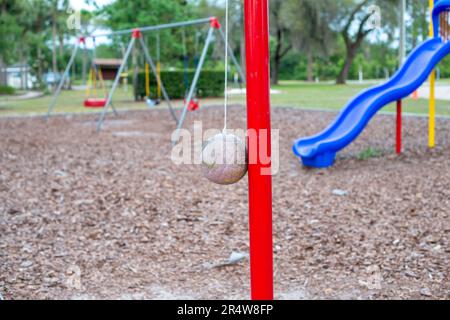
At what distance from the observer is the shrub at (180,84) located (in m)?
22.0

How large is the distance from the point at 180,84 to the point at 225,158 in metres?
20.7

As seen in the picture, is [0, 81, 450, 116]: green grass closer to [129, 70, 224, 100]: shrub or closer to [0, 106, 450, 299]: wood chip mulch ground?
[129, 70, 224, 100]: shrub

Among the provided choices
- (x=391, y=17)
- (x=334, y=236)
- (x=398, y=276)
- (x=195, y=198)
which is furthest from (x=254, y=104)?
(x=391, y=17)

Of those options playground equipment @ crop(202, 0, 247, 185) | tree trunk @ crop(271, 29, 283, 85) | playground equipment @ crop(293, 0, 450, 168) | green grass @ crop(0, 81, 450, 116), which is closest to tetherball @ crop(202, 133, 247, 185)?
playground equipment @ crop(202, 0, 247, 185)

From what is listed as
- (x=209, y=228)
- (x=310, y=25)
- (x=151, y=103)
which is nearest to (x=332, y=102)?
(x=151, y=103)

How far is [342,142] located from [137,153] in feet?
10.9

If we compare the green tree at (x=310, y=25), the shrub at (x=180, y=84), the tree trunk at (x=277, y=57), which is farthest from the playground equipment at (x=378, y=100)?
the tree trunk at (x=277, y=57)

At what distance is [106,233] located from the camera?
478 cm

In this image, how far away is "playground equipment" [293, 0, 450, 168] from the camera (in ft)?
23.4

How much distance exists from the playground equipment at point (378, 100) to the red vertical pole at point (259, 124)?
4.93 meters

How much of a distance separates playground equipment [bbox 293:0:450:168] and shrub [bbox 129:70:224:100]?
48.3 ft

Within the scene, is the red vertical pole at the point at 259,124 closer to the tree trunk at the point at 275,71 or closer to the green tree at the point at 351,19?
the green tree at the point at 351,19

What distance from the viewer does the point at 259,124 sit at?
7.18 feet

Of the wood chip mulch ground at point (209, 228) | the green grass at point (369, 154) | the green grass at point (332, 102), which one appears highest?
the green grass at point (332, 102)
